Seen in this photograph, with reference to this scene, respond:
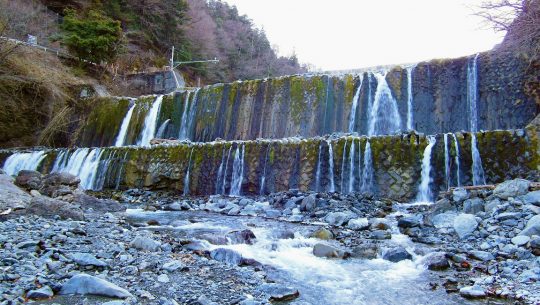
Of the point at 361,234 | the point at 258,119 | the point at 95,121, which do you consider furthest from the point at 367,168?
the point at 95,121

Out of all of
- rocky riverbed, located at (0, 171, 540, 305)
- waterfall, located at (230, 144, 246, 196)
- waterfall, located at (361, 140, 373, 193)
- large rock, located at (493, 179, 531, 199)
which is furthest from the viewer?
waterfall, located at (230, 144, 246, 196)

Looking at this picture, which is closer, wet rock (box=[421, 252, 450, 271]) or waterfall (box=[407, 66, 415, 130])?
wet rock (box=[421, 252, 450, 271])

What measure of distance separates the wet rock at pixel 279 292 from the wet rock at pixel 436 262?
187 centimetres

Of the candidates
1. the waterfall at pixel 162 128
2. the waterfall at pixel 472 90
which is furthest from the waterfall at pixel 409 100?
the waterfall at pixel 162 128

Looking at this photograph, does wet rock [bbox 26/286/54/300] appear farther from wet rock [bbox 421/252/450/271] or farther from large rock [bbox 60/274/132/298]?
wet rock [bbox 421/252/450/271]

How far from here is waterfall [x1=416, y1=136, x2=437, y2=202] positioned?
9.86 meters

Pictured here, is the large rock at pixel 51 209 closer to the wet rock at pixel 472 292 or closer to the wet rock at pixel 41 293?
the wet rock at pixel 41 293

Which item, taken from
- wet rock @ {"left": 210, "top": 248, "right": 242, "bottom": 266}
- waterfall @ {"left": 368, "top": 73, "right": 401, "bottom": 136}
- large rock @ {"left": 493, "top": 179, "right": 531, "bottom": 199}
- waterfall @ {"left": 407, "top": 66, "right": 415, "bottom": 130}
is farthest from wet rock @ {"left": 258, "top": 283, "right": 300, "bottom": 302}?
waterfall @ {"left": 407, "top": 66, "right": 415, "bottom": 130}

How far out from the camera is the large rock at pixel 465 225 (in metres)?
6.21

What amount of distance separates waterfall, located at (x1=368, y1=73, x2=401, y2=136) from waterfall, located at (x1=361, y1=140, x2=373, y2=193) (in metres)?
4.09

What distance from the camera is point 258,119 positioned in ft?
56.5

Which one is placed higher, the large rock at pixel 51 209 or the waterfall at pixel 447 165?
the waterfall at pixel 447 165

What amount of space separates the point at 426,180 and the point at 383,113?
532cm

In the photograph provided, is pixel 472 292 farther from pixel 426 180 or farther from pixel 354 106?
pixel 354 106
